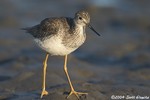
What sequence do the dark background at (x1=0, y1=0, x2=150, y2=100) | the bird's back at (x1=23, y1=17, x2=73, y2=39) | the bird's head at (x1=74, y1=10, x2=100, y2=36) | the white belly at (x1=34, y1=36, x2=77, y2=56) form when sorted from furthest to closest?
the dark background at (x1=0, y1=0, x2=150, y2=100), the bird's head at (x1=74, y1=10, x2=100, y2=36), the bird's back at (x1=23, y1=17, x2=73, y2=39), the white belly at (x1=34, y1=36, x2=77, y2=56)

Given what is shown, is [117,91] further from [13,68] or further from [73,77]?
[13,68]

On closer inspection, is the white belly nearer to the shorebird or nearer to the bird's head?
the shorebird

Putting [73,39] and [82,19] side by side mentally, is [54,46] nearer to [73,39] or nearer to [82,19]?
[73,39]

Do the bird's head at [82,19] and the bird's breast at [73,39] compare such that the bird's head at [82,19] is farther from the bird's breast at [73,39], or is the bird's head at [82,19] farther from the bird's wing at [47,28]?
the bird's wing at [47,28]

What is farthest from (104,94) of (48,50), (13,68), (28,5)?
(28,5)

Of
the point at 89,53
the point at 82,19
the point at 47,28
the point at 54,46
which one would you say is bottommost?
the point at 89,53

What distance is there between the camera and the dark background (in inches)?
448

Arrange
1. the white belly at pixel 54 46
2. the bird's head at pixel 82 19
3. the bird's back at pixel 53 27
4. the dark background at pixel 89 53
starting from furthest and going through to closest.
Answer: the dark background at pixel 89 53 → the bird's head at pixel 82 19 → the bird's back at pixel 53 27 → the white belly at pixel 54 46

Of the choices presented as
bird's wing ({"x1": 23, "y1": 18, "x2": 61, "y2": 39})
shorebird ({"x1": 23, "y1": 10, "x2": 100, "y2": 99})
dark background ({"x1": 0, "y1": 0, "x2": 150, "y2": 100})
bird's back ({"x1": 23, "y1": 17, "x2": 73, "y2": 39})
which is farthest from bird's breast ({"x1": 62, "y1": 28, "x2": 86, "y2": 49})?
dark background ({"x1": 0, "y1": 0, "x2": 150, "y2": 100})

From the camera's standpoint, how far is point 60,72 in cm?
1355

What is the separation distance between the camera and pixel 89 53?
15766 mm

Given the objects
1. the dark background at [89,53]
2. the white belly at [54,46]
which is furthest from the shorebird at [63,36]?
the dark background at [89,53]

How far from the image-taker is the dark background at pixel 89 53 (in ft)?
37.3

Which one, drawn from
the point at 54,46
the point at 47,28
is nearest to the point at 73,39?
the point at 54,46
